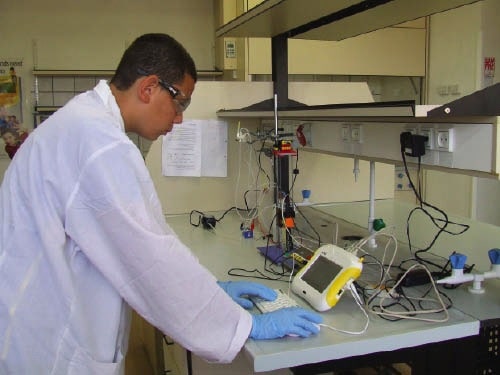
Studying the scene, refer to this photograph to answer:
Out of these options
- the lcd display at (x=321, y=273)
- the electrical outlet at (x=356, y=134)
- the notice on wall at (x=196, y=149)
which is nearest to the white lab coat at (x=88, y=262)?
the lcd display at (x=321, y=273)

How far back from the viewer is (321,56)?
10.4ft

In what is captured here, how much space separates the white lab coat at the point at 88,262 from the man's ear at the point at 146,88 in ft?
0.39

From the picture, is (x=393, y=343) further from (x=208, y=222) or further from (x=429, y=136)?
(x=208, y=222)

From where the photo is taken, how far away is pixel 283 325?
109 centimetres

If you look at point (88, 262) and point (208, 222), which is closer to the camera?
point (88, 262)

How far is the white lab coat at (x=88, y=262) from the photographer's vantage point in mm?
1007

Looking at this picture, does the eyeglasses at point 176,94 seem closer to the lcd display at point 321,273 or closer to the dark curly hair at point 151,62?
the dark curly hair at point 151,62

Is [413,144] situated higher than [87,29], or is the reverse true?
[87,29]

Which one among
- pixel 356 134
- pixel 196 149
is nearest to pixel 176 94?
pixel 356 134

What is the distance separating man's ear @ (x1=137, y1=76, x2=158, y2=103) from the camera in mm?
1202

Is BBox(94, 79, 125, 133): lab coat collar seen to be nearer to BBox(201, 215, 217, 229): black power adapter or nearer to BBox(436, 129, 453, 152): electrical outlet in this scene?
BBox(436, 129, 453, 152): electrical outlet

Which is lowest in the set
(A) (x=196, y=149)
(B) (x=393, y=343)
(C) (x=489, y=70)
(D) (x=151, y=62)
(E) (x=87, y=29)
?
(B) (x=393, y=343)

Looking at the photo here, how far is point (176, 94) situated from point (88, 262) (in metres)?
0.46

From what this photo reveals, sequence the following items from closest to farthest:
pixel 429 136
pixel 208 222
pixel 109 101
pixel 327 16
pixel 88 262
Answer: pixel 88 262 < pixel 109 101 < pixel 429 136 < pixel 327 16 < pixel 208 222
